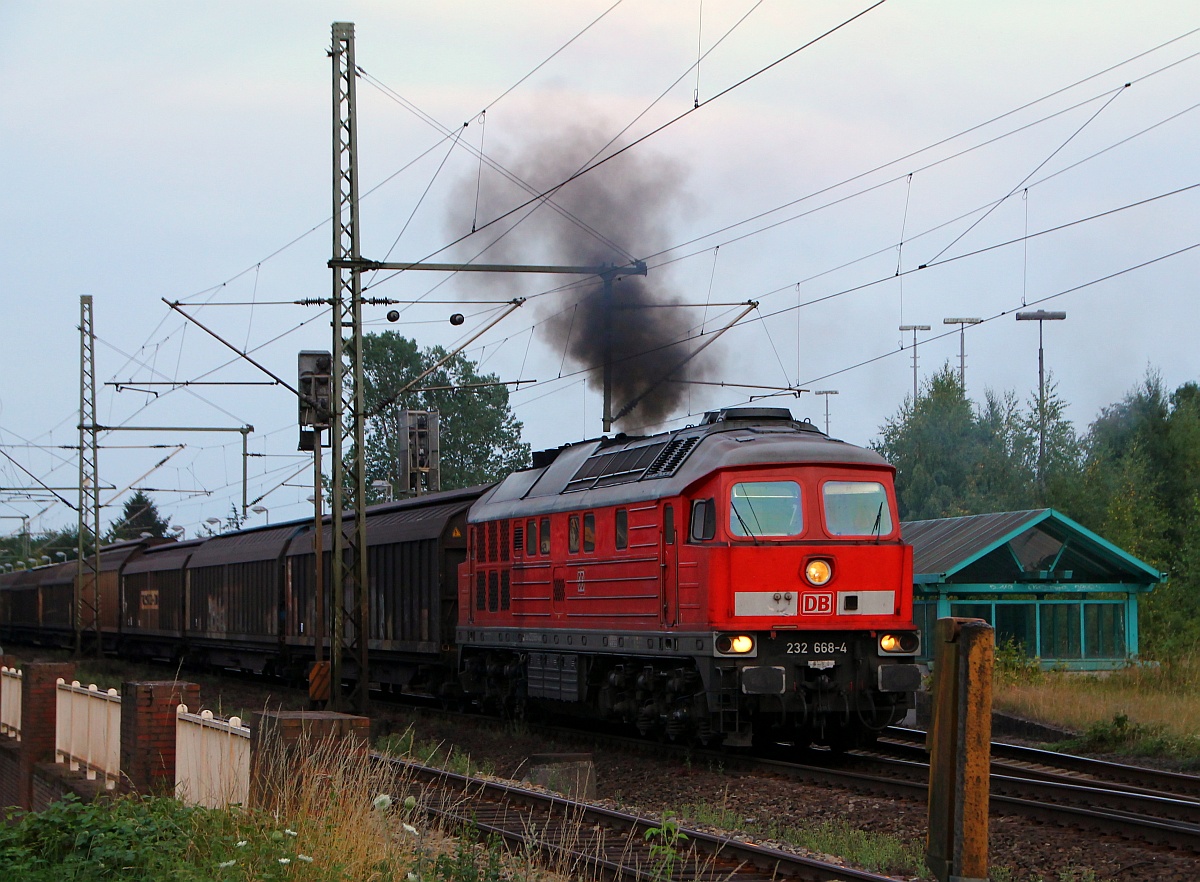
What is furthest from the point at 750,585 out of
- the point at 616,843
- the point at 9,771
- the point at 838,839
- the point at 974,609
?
the point at 974,609

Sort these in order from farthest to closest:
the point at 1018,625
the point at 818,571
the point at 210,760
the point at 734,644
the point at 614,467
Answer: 1. the point at 1018,625
2. the point at 614,467
3. the point at 818,571
4. the point at 734,644
5. the point at 210,760

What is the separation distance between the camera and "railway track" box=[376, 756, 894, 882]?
941 centimetres

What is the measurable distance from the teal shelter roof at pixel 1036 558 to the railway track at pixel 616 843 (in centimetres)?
1398

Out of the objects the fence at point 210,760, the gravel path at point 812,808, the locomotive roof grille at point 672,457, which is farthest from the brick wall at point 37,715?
the locomotive roof grille at point 672,457

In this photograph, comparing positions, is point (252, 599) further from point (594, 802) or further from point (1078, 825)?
point (1078, 825)

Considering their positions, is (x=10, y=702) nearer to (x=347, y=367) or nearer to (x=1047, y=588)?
(x=347, y=367)

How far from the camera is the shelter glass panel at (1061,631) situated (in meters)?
26.8

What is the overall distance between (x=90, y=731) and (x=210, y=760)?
424 cm

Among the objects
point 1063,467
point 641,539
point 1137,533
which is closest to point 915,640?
point 641,539

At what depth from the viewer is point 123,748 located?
12.5 m

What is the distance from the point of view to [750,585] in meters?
15.4

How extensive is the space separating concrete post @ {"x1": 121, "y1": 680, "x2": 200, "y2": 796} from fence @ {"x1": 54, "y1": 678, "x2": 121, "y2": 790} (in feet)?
2.63

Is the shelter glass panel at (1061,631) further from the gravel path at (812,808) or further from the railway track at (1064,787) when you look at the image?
the gravel path at (812,808)

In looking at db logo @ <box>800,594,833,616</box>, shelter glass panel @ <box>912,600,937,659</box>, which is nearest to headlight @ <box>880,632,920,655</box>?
db logo @ <box>800,594,833,616</box>
